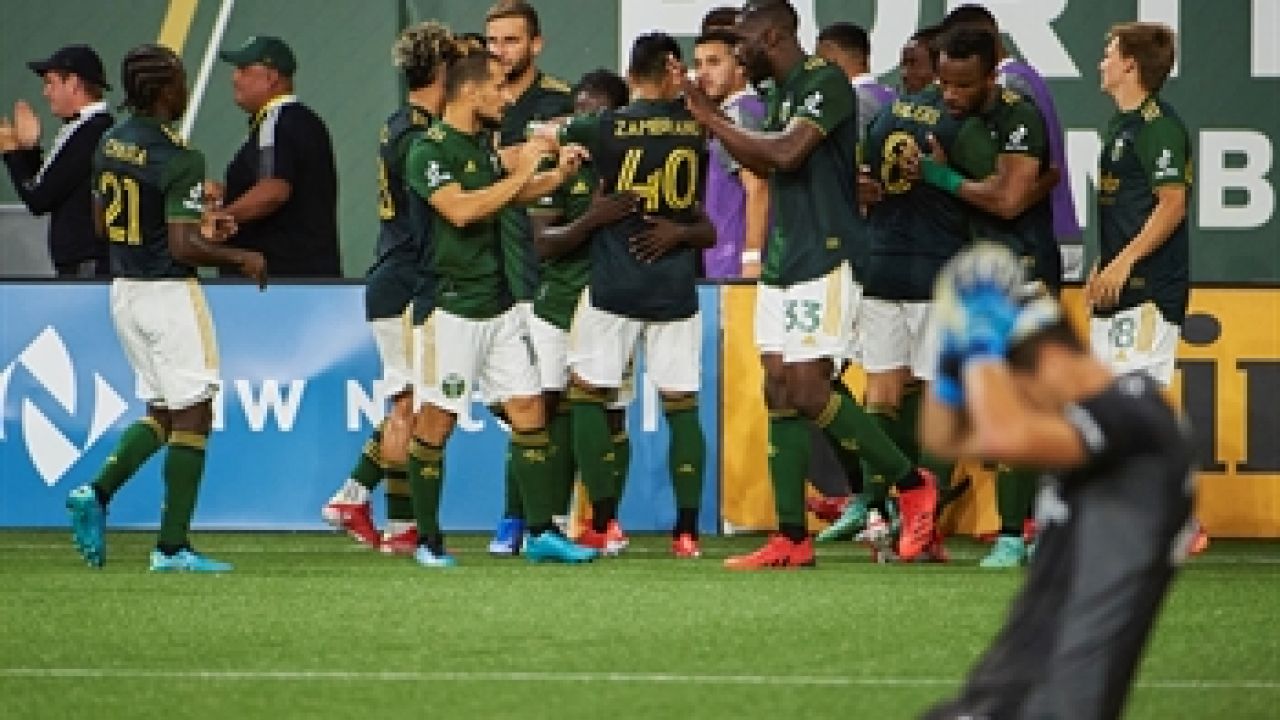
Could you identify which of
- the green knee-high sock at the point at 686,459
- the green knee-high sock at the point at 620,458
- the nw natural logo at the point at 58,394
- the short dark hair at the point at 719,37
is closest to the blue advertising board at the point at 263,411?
the nw natural logo at the point at 58,394

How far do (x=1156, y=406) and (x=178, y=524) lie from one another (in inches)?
251

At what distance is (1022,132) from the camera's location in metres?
10.9

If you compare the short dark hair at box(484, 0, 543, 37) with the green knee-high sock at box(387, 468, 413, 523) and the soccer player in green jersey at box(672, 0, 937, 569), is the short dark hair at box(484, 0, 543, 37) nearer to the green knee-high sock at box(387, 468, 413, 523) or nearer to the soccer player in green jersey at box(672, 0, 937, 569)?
the soccer player in green jersey at box(672, 0, 937, 569)

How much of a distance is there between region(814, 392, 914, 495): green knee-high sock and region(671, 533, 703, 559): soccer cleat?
1.02 meters

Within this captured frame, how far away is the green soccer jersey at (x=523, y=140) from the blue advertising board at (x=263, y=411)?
110 cm

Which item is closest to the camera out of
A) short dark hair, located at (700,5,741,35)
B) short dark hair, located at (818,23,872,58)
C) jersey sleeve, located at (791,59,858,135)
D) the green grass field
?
the green grass field

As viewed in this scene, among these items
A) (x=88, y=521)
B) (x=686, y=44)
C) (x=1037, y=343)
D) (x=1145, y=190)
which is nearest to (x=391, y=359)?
(x=88, y=521)

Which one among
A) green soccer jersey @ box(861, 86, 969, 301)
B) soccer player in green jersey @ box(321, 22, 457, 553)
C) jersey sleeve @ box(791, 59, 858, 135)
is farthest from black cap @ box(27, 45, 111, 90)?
jersey sleeve @ box(791, 59, 858, 135)

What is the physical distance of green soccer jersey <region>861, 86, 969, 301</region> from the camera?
1112cm

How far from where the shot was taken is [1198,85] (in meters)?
15.6

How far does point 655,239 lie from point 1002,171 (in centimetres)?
146

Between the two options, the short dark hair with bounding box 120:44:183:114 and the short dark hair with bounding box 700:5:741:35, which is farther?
the short dark hair with bounding box 700:5:741:35

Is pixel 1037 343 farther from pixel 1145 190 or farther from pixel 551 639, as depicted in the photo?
pixel 1145 190

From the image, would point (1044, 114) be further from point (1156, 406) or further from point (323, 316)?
point (1156, 406)
